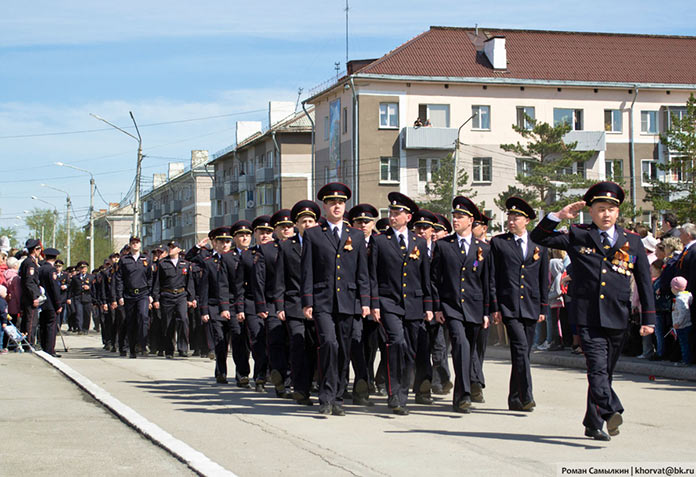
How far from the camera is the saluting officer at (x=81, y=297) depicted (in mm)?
33312

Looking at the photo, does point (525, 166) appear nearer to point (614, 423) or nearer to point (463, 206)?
point (463, 206)

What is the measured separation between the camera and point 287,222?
12766 mm

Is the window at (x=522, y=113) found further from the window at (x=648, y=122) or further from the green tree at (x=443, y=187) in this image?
the window at (x=648, y=122)

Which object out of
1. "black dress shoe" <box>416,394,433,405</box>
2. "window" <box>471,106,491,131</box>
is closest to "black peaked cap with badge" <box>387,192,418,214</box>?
"black dress shoe" <box>416,394,433,405</box>

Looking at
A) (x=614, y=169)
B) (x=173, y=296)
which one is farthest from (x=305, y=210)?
(x=614, y=169)

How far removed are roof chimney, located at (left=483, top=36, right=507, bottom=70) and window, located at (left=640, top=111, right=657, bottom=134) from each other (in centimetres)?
884

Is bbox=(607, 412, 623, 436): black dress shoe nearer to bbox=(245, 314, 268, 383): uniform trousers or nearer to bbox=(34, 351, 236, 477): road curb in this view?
bbox=(34, 351, 236, 477): road curb

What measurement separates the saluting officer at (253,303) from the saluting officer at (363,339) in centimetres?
148

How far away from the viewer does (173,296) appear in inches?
763

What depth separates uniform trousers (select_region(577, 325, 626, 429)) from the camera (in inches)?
321

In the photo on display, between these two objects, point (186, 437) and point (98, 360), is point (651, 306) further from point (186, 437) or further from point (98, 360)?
point (98, 360)

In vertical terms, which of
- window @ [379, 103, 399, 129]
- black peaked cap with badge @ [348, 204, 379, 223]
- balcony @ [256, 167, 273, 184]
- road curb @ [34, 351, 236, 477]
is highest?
window @ [379, 103, 399, 129]

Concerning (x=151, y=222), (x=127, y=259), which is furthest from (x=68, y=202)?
(x=127, y=259)

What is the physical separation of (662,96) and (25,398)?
53.3 m
